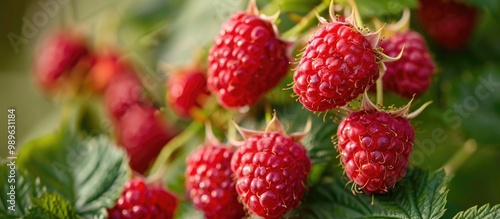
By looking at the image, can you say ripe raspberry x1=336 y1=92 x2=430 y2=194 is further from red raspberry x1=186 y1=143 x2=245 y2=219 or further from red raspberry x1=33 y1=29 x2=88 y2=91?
red raspberry x1=33 y1=29 x2=88 y2=91

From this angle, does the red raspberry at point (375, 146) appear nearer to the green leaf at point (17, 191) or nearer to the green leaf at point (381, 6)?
the green leaf at point (381, 6)

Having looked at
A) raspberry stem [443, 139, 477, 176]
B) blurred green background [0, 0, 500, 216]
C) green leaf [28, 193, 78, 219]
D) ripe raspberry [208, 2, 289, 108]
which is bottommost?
raspberry stem [443, 139, 477, 176]

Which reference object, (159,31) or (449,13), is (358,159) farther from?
(159,31)

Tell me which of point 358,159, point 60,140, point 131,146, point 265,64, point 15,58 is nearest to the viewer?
point 358,159

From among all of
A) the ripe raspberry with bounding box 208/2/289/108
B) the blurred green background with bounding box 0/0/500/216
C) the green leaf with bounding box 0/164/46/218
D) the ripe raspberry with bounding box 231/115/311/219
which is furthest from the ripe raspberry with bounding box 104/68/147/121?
the ripe raspberry with bounding box 231/115/311/219

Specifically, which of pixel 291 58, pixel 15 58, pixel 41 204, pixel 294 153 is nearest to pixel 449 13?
pixel 291 58

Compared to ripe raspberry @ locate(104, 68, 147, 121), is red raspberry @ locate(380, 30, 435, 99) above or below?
above

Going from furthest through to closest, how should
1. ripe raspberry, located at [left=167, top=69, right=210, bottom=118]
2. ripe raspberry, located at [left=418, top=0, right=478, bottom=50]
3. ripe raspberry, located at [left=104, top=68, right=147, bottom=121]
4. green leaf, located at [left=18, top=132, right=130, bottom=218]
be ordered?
ripe raspberry, located at [left=104, top=68, right=147, bottom=121] → ripe raspberry, located at [left=418, top=0, right=478, bottom=50] → ripe raspberry, located at [left=167, top=69, right=210, bottom=118] → green leaf, located at [left=18, top=132, right=130, bottom=218]
